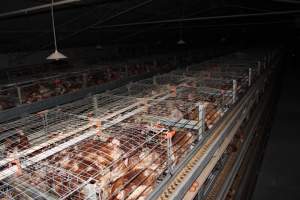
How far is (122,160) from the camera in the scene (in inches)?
69.4

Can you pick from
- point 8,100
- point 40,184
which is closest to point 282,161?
point 40,184

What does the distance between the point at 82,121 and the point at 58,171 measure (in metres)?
0.76

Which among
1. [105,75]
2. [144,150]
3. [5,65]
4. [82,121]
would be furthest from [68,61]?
[144,150]

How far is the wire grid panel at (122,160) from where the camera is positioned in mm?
1572

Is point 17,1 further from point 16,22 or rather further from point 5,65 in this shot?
point 5,65

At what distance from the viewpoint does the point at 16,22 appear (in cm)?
404

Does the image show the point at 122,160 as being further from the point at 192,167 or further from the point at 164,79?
the point at 164,79

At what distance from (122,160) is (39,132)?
3.26 feet

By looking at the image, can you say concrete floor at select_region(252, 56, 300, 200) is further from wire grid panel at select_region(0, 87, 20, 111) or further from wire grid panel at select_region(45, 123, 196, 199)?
wire grid panel at select_region(0, 87, 20, 111)

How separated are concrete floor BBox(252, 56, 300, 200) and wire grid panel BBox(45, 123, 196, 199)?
2.35 meters

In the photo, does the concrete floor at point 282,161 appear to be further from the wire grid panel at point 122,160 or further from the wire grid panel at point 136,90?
the wire grid panel at point 122,160

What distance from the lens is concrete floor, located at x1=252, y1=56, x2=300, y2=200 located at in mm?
3734

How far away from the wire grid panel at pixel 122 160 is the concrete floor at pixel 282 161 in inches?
92.5

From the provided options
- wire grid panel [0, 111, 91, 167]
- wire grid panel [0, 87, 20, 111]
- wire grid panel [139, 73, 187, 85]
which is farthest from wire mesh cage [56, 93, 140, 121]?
wire grid panel [0, 87, 20, 111]
